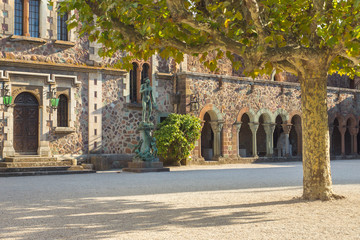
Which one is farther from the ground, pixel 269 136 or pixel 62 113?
pixel 62 113

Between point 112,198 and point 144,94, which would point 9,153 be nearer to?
point 144,94

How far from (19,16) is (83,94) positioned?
362 cm

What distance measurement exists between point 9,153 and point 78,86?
3.56 meters

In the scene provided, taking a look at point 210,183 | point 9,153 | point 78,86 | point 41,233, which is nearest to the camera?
point 41,233

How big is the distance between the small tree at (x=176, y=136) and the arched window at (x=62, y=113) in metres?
3.51

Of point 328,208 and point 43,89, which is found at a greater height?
point 43,89

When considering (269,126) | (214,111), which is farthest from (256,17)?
(269,126)

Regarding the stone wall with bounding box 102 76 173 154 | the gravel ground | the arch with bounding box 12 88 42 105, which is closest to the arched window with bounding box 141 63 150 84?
the stone wall with bounding box 102 76 173 154

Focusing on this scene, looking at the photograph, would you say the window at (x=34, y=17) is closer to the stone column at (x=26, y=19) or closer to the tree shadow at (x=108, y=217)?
the stone column at (x=26, y=19)

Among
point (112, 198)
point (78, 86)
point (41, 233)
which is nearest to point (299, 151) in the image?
point (78, 86)

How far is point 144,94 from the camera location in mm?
15273

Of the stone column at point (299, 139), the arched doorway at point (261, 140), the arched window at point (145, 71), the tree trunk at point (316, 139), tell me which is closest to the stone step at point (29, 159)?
the arched window at point (145, 71)

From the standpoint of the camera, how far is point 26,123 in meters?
15.8

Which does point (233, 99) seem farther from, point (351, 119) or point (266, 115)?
point (351, 119)
